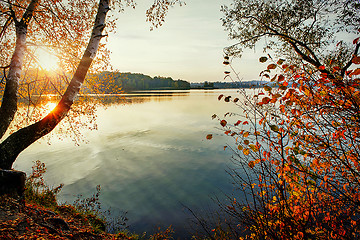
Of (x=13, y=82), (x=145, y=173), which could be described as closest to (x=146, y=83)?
(x=145, y=173)

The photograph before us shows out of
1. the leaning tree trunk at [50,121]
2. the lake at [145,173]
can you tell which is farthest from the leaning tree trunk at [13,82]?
the lake at [145,173]

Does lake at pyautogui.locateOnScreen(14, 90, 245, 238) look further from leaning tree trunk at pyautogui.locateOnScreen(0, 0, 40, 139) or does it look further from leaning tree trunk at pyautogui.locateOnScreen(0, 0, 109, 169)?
leaning tree trunk at pyautogui.locateOnScreen(0, 0, 40, 139)

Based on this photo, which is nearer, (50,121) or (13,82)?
(50,121)

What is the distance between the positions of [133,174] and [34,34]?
971cm

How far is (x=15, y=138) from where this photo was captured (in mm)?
4242

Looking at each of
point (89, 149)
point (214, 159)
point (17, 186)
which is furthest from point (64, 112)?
point (89, 149)

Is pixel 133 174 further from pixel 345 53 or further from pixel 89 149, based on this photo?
pixel 345 53

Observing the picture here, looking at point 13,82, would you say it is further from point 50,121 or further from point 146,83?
point 146,83

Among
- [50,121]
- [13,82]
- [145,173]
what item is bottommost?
[145,173]

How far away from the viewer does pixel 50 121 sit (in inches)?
177

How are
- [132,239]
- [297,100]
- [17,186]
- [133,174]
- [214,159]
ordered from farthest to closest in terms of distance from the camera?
1. [214,159]
2. [133,174]
3. [132,239]
4. [17,186]
5. [297,100]

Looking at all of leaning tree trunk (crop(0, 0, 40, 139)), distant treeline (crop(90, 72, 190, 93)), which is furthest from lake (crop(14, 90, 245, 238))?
distant treeline (crop(90, 72, 190, 93))

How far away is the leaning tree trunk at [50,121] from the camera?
4.21m

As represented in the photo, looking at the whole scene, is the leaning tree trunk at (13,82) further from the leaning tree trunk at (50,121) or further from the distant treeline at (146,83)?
the distant treeline at (146,83)
